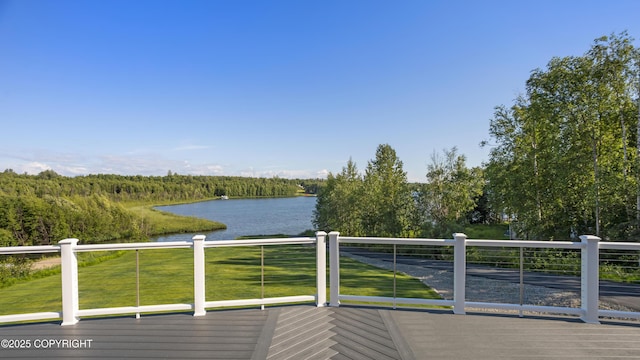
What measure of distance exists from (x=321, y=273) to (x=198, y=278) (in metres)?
1.50

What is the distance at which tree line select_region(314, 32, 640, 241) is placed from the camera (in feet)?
33.0

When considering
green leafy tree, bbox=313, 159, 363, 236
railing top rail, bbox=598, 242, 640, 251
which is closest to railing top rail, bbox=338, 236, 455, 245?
railing top rail, bbox=598, 242, 640, 251

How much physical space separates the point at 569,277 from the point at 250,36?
12998mm

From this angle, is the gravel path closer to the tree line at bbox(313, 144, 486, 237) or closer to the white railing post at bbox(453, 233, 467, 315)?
the white railing post at bbox(453, 233, 467, 315)

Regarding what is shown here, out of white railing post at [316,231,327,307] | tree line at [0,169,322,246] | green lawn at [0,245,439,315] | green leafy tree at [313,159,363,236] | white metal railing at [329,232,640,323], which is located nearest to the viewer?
white metal railing at [329,232,640,323]

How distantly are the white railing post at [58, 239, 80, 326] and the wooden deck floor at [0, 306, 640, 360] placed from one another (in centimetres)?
12

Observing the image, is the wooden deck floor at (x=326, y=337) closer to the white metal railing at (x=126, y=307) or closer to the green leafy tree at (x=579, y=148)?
the white metal railing at (x=126, y=307)

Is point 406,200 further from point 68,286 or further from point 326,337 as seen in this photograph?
point 68,286

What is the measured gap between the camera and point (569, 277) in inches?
345

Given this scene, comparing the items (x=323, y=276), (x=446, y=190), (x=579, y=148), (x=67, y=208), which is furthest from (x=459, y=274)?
(x=67, y=208)

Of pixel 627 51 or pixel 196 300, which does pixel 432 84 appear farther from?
pixel 196 300

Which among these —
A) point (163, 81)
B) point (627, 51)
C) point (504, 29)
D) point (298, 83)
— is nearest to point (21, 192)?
A: point (163, 81)

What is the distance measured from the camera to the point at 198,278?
3771 millimetres

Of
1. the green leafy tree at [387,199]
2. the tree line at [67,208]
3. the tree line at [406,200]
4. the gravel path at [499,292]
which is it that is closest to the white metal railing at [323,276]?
the gravel path at [499,292]
